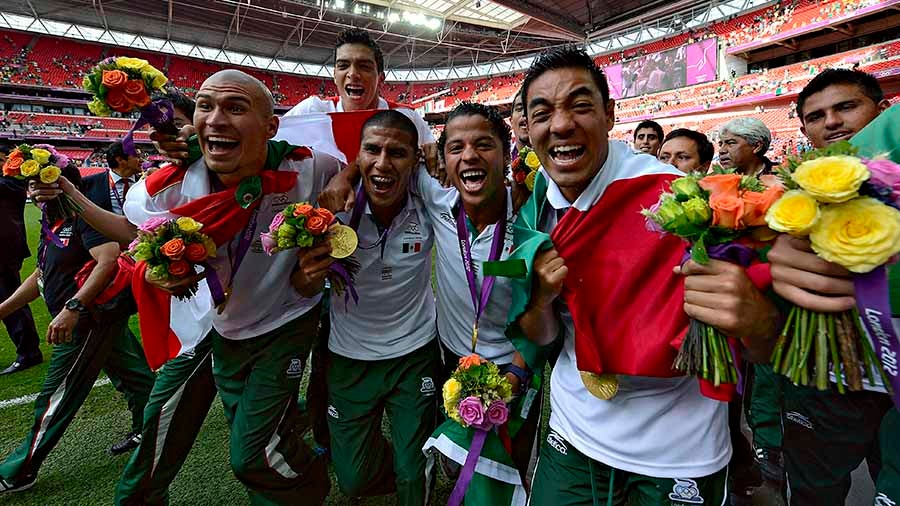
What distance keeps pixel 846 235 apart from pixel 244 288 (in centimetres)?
262

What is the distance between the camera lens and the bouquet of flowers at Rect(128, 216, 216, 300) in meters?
1.99

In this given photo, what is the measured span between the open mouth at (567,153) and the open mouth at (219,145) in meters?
1.63

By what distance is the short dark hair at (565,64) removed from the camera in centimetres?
158

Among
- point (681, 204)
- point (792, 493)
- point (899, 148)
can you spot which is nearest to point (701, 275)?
point (681, 204)

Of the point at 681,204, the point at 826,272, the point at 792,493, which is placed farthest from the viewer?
the point at 792,493

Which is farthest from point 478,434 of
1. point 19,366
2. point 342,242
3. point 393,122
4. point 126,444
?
point 19,366

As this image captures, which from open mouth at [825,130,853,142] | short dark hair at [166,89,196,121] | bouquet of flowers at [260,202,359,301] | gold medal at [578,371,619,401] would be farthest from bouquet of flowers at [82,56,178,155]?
open mouth at [825,130,853,142]

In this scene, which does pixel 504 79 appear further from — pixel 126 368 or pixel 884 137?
pixel 884 137

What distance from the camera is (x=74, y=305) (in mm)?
2867

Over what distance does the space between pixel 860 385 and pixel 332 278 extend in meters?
2.15

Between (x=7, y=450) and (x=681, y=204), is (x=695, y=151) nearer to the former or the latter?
(x=681, y=204)

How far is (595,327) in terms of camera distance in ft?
5.19

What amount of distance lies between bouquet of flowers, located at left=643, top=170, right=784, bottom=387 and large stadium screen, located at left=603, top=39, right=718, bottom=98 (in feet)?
82.6

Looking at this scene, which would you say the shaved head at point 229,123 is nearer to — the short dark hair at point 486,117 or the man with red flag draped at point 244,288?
the man with red flag draped at point 244,288
